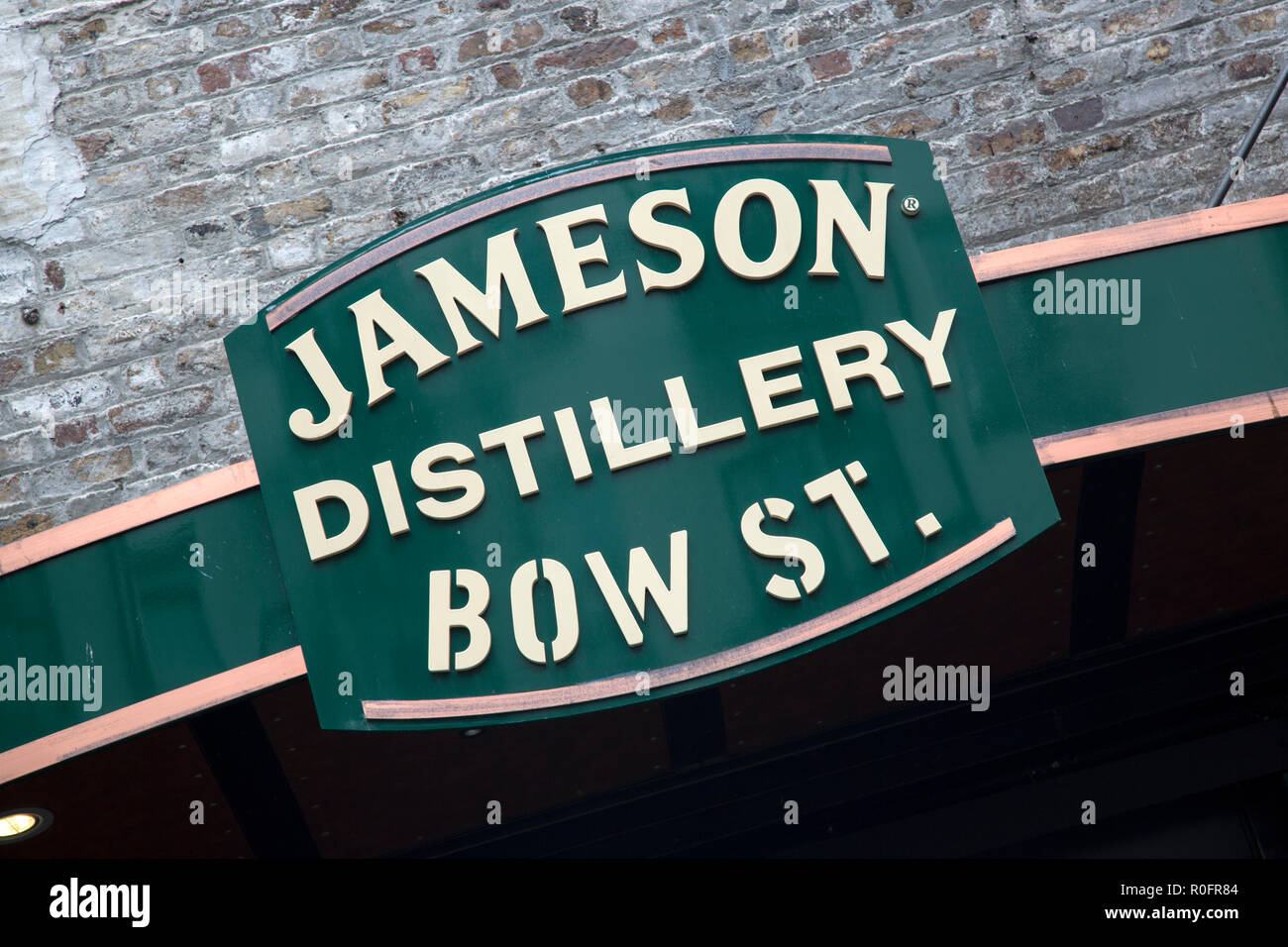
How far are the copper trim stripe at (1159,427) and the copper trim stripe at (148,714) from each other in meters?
1.86

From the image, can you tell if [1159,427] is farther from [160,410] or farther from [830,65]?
[160,410]

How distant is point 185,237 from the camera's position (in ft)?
12.4

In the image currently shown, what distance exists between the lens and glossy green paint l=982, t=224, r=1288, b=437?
8.90 feet

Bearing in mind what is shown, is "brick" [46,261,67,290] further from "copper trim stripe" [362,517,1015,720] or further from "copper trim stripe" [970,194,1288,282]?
"copper trim stripe" [970,194,1288,282]

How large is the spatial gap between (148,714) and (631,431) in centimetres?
130

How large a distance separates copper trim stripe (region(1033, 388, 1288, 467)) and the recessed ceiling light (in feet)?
8.75

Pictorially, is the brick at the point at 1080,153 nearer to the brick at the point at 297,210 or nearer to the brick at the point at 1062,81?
the brick at the point at 1062,81

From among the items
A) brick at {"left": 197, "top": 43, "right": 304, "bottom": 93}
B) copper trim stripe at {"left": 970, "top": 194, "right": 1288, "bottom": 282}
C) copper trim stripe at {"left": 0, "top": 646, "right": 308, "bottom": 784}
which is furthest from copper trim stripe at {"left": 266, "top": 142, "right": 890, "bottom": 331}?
brick at {"left": 197, "top": 43, "right": 304, "bottom": 93}

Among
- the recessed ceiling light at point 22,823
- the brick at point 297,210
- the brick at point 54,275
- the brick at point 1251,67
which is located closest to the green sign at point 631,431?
the recessed ceiling light at point 22,823

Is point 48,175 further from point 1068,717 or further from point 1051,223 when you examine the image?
point 1068,717

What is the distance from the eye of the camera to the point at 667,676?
2537 millimetres
